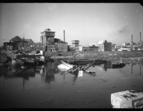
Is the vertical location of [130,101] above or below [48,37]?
below

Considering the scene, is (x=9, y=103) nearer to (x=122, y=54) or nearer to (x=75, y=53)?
(x=75, y=53)

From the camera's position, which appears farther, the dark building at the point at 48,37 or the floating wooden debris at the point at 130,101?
the dark building at the point at 48,37

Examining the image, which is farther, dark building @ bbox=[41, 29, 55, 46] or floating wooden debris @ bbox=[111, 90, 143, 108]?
dark building @ bbox=[41, 29, 55, 46]

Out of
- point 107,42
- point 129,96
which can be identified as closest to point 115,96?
point 129,96

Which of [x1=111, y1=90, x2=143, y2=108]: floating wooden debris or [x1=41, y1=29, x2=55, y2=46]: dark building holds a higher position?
[x1=41, y1=29, x2=55, y2=46]: dark building

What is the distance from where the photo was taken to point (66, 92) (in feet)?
30.2

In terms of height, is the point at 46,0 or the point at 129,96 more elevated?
the point at 46,0

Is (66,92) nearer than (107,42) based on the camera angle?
Yes

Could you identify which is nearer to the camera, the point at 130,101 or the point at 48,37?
the point at 130,101

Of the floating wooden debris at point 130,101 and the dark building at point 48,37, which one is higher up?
the dark building at point 48,37

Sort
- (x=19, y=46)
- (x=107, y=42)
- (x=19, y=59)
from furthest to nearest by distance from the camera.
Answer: (x=107, y=42) → (x=19, y=46) → (x=19, y=59)

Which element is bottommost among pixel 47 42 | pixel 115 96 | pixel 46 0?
pixel 115 96

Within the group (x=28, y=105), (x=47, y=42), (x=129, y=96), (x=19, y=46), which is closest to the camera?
(x=129, y=96)

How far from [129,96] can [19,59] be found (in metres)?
31.3
